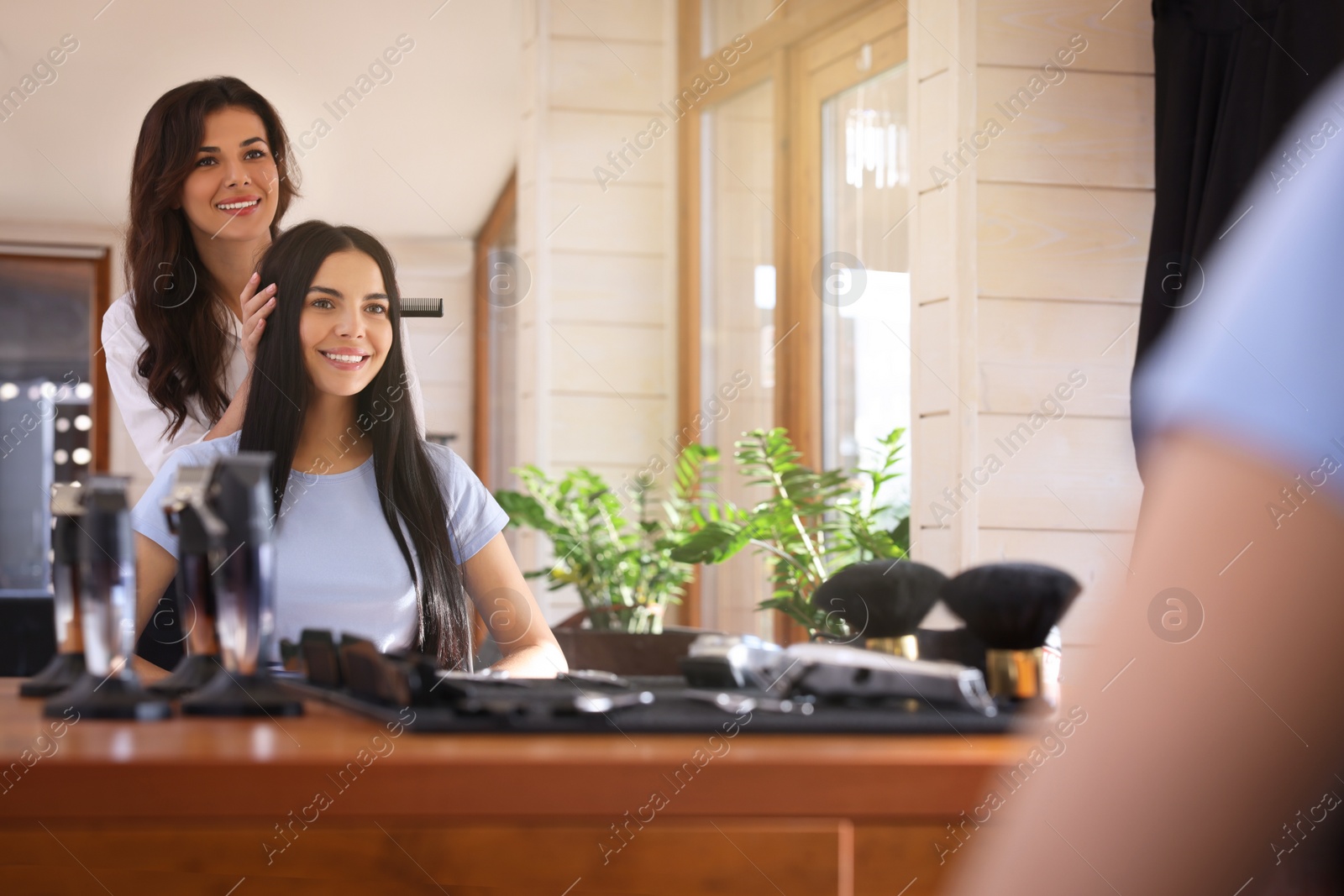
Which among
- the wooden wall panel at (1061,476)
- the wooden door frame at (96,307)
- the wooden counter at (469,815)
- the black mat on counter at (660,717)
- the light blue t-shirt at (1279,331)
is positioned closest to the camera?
the wooden counter at (469,815)

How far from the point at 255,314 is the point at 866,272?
1.84 metres

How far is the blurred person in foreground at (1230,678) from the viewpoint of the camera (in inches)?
28.5

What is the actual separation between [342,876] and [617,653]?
172 centimetres

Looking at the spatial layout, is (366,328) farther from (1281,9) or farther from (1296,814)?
(1281,9)

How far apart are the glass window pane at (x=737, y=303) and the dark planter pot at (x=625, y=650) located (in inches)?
46.4

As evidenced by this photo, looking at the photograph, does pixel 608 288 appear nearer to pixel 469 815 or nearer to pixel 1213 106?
pixel 1213 106

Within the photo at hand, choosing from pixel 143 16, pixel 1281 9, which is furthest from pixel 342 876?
pixel 143 16

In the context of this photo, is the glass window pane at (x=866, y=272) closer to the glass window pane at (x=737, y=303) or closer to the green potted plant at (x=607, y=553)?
the glass window pane at (x=737, y=303)

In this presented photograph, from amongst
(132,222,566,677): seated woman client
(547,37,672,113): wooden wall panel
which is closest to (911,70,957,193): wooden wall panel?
(132,222,566,677): seated woman client

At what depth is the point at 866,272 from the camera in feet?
10.3

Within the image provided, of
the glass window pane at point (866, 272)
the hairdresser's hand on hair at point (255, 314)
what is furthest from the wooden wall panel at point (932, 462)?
the hairdresser's hand on hair at point (255, 314)

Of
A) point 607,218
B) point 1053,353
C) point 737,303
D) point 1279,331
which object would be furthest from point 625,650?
point 607,218

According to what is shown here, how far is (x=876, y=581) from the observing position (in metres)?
0.98

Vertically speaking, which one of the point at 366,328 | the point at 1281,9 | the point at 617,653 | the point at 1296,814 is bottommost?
the point at 617,653
